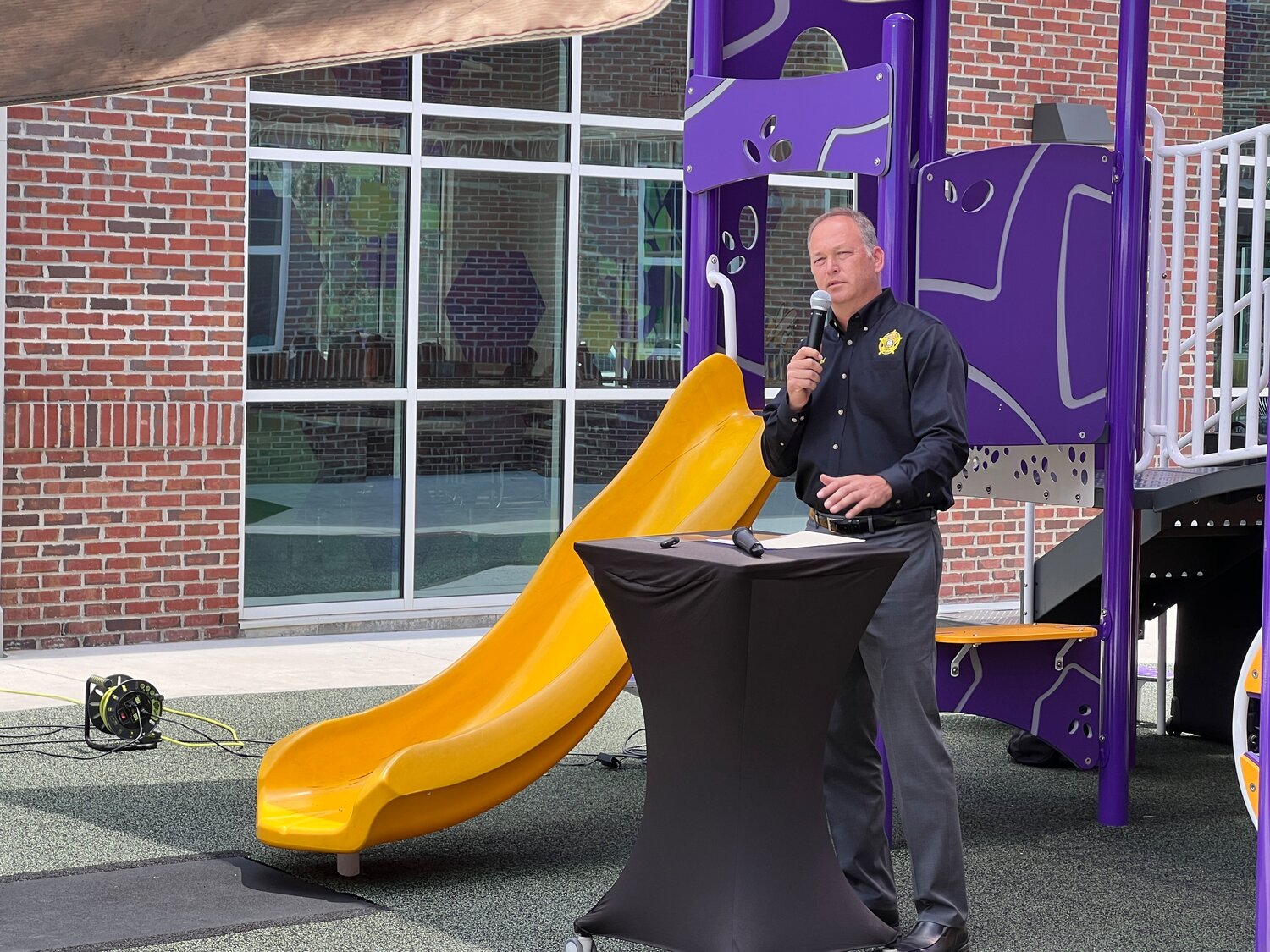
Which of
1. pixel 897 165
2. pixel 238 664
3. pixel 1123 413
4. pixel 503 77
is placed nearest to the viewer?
pixel 897 165

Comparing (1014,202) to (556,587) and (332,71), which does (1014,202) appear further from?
(332,71)

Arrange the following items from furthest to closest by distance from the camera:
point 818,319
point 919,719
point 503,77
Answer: point 503,77 < point 919,719 < point 818,319

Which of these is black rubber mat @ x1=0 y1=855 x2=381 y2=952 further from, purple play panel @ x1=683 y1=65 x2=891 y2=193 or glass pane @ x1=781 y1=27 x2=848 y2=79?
glass pane @ x1=781 y1=27 x2=848 y2=79

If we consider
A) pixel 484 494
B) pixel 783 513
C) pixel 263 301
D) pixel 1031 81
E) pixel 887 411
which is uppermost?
pixel 1031 81

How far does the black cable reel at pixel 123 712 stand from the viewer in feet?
21.0

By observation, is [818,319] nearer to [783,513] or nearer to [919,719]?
[919,719]

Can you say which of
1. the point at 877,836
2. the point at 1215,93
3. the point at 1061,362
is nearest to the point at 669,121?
the point at 1215,93

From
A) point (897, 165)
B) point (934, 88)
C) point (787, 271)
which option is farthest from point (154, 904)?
point (787, 271)

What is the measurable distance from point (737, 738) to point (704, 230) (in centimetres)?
255

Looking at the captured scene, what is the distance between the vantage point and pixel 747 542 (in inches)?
146

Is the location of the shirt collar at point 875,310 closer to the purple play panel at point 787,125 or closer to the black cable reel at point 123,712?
the purple play panel at point 787,125

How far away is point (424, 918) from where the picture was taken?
456 cm

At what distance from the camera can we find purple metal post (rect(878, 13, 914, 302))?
16.5ft

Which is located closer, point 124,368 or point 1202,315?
point 1202,315
